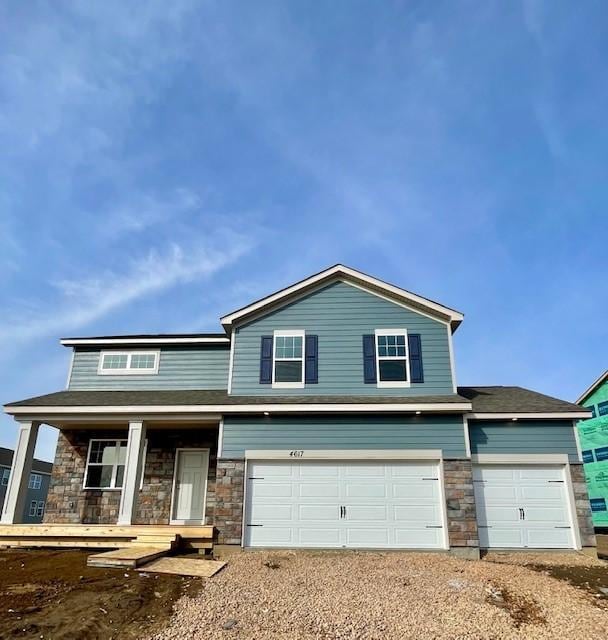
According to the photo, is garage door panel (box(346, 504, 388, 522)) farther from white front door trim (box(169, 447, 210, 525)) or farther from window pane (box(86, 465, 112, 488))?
window pane (box(86, 465, 112, 488))

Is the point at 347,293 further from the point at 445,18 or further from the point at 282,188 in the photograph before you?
the point at 445,18

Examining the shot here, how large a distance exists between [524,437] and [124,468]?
1148 cm

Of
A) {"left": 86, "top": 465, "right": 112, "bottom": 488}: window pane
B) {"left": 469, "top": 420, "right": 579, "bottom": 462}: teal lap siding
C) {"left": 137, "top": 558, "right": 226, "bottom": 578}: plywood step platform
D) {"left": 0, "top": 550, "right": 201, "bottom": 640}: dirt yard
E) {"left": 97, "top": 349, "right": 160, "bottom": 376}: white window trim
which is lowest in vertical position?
{"left": 0, "top": 550, "right": 201, "bottom": 640}: dirt yard

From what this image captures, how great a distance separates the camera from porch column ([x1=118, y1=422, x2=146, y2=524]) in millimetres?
11328

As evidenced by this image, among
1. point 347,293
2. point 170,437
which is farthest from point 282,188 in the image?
point 170,437

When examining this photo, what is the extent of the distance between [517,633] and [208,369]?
11224 mm

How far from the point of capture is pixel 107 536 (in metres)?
11.0

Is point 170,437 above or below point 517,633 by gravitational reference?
above

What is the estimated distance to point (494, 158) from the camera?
13.0 m

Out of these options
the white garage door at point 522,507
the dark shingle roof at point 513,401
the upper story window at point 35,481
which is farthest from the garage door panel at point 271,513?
the upper story window at point 35,481

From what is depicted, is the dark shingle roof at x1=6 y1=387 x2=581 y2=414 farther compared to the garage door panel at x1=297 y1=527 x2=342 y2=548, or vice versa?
the dark shingle roof at x1=6 y1=387 x2=581 y2=414

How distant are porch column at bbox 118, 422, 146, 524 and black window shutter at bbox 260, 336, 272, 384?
11.6ft

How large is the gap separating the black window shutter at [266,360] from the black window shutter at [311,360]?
39.6 inches

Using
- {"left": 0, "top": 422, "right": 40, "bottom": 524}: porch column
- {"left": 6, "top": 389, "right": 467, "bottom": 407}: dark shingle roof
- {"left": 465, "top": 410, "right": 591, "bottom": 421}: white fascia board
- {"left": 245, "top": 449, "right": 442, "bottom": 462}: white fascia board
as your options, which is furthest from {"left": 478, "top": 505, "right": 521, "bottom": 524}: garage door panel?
{"left": 0, "top": 422, "right": 40, "bottom": 524}: porch column
